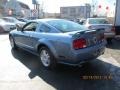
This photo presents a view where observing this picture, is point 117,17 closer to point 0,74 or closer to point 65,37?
point 65,37

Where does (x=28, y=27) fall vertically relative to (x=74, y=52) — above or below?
above

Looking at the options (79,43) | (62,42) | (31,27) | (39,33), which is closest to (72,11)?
(31,27)

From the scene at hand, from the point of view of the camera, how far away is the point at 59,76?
5.46m

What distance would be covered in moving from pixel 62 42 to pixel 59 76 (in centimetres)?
94

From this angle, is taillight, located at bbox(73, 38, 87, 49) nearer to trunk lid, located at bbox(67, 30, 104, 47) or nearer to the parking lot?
trunk lid, located at bbox(67, 30, 104, 47)

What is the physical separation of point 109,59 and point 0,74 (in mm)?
3810

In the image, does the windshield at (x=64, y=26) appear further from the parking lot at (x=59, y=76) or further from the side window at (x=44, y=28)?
the parking lot at (x=59, y=76)

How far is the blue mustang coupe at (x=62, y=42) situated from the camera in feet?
17.0

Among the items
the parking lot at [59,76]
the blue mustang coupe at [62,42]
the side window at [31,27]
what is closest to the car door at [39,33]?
the blue mustang coupe at [62,42]


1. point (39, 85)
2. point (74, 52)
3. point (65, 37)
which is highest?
point (65, 37)

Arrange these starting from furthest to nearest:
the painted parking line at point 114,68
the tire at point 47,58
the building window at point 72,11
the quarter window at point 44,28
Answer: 1. the building window at point 72,11
2. the quarter window at point 44,28
3. the tire at point 47,58
4. the painted parking line at point 114,68

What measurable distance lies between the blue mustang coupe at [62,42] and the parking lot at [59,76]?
0.40m

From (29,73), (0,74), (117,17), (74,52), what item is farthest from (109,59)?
(117,17)

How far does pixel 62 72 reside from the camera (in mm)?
5777
